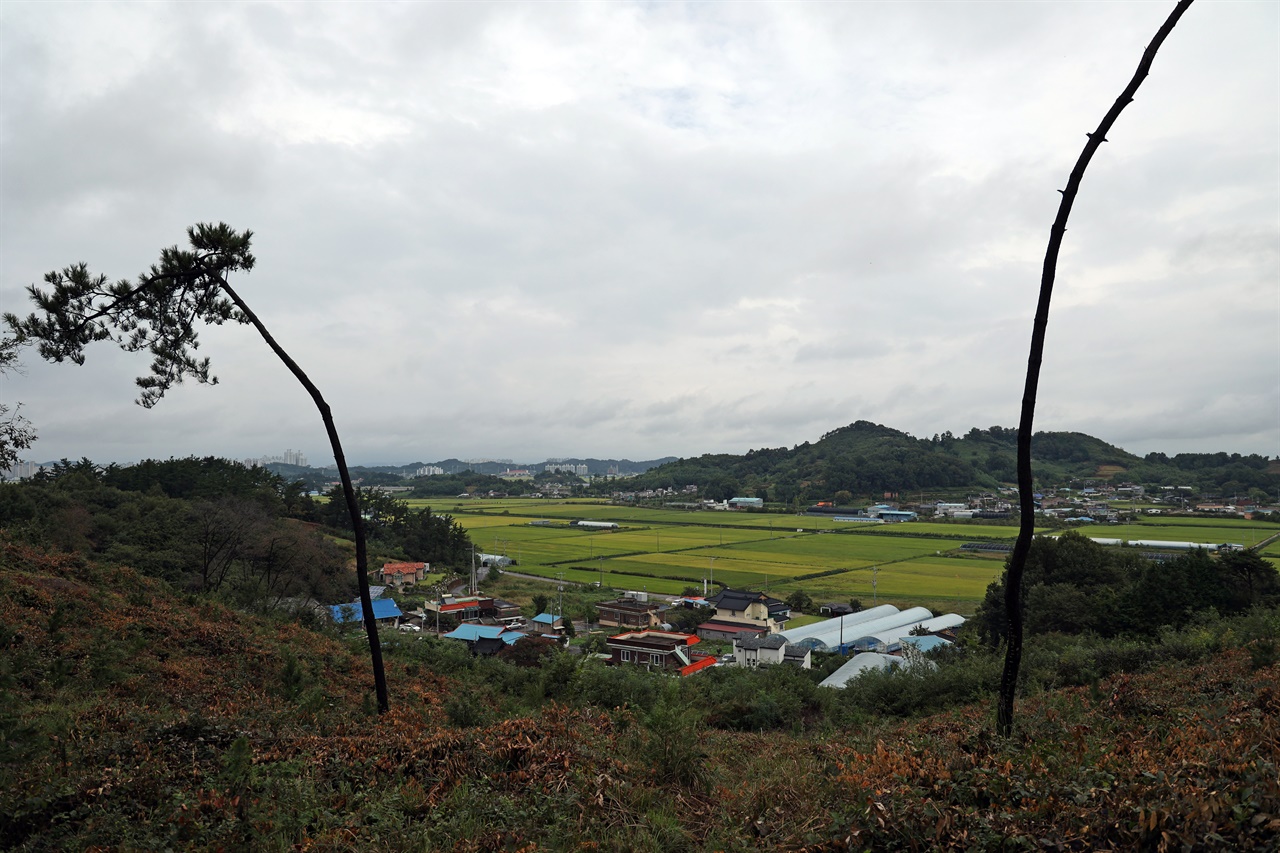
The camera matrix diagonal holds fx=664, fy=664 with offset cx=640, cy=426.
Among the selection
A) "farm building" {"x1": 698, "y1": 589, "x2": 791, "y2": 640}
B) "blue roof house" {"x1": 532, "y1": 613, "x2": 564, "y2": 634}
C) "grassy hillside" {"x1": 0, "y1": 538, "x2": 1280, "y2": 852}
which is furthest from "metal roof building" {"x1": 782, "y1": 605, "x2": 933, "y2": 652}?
"grassy hillside" {"x1": 0, "y1": 538, "x2": 1280, "y2": 852}

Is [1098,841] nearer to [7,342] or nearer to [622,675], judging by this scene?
[622,675]

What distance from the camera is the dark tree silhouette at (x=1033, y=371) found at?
5520 mm

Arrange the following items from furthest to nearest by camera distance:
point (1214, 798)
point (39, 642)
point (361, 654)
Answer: point (361, 654)
point (39, 642)
point (1214, 798)

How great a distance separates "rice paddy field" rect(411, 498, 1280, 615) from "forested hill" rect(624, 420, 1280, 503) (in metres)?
31.8

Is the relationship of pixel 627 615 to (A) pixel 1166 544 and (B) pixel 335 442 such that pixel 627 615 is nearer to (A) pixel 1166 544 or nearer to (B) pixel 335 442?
(B) pixel 335 442

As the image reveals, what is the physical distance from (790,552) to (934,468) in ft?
229

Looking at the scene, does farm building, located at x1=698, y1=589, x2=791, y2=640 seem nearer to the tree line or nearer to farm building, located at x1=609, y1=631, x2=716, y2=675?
farm building, located at x1=609, y1=631, x2=716, y2=675

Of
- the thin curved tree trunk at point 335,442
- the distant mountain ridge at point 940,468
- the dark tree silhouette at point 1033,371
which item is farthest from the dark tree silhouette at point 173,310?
the distant mountain ridge at point 940,468

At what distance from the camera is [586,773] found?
5.50m

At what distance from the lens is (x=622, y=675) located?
13258 mm

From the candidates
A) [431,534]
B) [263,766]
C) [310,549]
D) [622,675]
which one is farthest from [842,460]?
[263,766]

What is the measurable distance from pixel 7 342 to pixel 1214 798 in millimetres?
12270

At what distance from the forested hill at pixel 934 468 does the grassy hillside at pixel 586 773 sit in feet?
394

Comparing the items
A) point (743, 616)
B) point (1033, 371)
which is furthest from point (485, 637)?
point (1033, 371)
